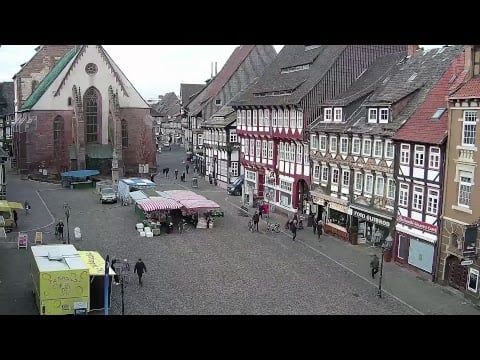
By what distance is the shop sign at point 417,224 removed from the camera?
78.1 ft

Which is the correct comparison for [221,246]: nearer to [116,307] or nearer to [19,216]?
[116,307]

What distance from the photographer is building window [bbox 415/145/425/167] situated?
24.8 meters

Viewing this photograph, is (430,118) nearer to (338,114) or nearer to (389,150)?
(389,150)

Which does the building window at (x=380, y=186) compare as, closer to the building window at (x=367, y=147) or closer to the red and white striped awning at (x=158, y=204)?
the building window at (x=367, y=147)

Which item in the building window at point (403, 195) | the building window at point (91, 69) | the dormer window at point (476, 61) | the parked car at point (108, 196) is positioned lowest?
the parked car at point (108, 196)

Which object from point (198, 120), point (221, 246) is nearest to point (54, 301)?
point (221, 246)

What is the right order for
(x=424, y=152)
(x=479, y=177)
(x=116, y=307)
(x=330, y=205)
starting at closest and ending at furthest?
(x=116, y=307) < (x=479, y=177) < (x=424, y=152) < (x=330, y=205)

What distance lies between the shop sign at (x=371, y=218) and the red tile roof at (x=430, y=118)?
415 centimetres

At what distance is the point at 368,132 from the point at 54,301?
17517 mm

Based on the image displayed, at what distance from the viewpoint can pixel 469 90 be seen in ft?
72.0

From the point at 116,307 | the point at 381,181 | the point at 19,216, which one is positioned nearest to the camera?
the point at 116,307

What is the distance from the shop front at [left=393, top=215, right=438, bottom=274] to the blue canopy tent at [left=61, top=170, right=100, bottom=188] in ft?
114

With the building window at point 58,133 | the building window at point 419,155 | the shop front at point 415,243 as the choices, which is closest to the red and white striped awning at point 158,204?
the shop front at point 415,243

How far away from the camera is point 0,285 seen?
71.7 ft
